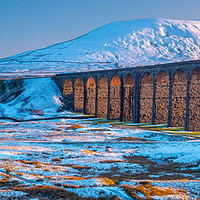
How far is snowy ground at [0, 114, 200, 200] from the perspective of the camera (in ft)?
51.0

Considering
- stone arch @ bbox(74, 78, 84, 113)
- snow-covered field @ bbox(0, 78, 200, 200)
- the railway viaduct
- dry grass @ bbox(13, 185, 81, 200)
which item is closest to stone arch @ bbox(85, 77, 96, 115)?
the railway viaduct

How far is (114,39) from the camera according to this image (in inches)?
6811

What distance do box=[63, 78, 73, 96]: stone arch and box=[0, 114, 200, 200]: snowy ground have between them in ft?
110

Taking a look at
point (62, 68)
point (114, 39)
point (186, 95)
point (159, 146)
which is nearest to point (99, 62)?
point (62, 68)

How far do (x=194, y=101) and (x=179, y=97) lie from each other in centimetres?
425

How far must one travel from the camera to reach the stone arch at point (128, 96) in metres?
57.0

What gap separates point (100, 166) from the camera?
23516 mm

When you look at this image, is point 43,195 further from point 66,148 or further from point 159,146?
point 159,146

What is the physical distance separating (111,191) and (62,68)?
387 ft

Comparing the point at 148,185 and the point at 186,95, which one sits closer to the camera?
the point at 148,185

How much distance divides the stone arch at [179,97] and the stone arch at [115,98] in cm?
1597

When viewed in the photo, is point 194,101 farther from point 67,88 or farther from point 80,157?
point 67,88

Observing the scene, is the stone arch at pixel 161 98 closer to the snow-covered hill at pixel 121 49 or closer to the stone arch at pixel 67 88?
the stone arch at pixel 67 88

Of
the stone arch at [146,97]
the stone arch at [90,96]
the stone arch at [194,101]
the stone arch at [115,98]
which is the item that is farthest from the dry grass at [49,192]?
the stone arch at [90,96]
